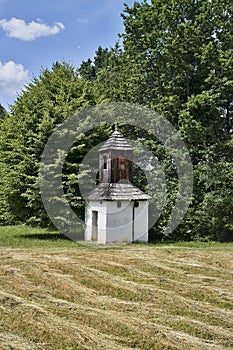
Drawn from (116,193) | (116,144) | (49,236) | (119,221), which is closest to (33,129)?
(116,144)

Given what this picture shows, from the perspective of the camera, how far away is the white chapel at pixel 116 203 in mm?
15602

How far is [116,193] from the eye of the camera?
15.7 meters

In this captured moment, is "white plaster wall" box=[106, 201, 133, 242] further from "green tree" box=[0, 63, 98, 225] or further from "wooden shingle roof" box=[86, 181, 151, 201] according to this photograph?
"green tree" box=[0, 63, 98, 225]

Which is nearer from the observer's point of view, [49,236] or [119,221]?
[119,221]

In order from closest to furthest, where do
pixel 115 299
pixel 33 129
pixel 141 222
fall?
pixel 115 299, pixel 141 222, pixel 33 129

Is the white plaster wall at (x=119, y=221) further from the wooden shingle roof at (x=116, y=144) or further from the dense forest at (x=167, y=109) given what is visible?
the wooden shingle roof at (x=116, y=144)

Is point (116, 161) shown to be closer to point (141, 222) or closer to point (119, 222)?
point (119, 222)

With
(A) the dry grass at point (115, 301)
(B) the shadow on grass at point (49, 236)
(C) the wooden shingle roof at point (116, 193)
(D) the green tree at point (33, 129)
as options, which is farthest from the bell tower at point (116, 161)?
(A) the dry grass at point (115, 301)

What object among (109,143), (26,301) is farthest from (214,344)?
(109,143)

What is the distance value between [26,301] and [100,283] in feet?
6.64

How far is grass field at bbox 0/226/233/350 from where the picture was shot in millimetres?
5559

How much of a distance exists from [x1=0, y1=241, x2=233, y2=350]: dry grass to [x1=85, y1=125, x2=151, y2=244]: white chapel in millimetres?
3362

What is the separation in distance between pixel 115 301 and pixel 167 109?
13.6 meters

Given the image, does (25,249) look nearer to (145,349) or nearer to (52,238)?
(52,238)
